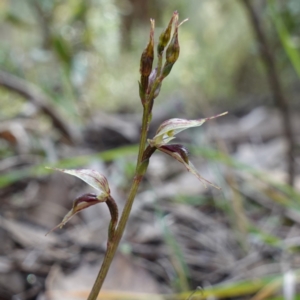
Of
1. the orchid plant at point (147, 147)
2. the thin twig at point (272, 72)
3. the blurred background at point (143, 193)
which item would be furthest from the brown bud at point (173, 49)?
the thin twig at point (272, 72)

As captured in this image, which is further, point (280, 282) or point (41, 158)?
point (41, 158)

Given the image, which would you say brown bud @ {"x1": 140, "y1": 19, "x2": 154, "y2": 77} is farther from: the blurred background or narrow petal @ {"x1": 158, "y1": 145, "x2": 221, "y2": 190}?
the blurred background

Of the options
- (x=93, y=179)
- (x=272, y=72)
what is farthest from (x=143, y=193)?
(x=93, y=179)

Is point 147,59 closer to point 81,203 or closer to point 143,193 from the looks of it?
point 81,203

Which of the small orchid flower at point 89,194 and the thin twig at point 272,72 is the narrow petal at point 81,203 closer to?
the small orchid flower at point 89,194

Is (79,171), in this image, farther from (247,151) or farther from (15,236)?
(247,151)

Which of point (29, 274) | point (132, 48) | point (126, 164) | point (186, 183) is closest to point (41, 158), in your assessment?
point (126, 164)
